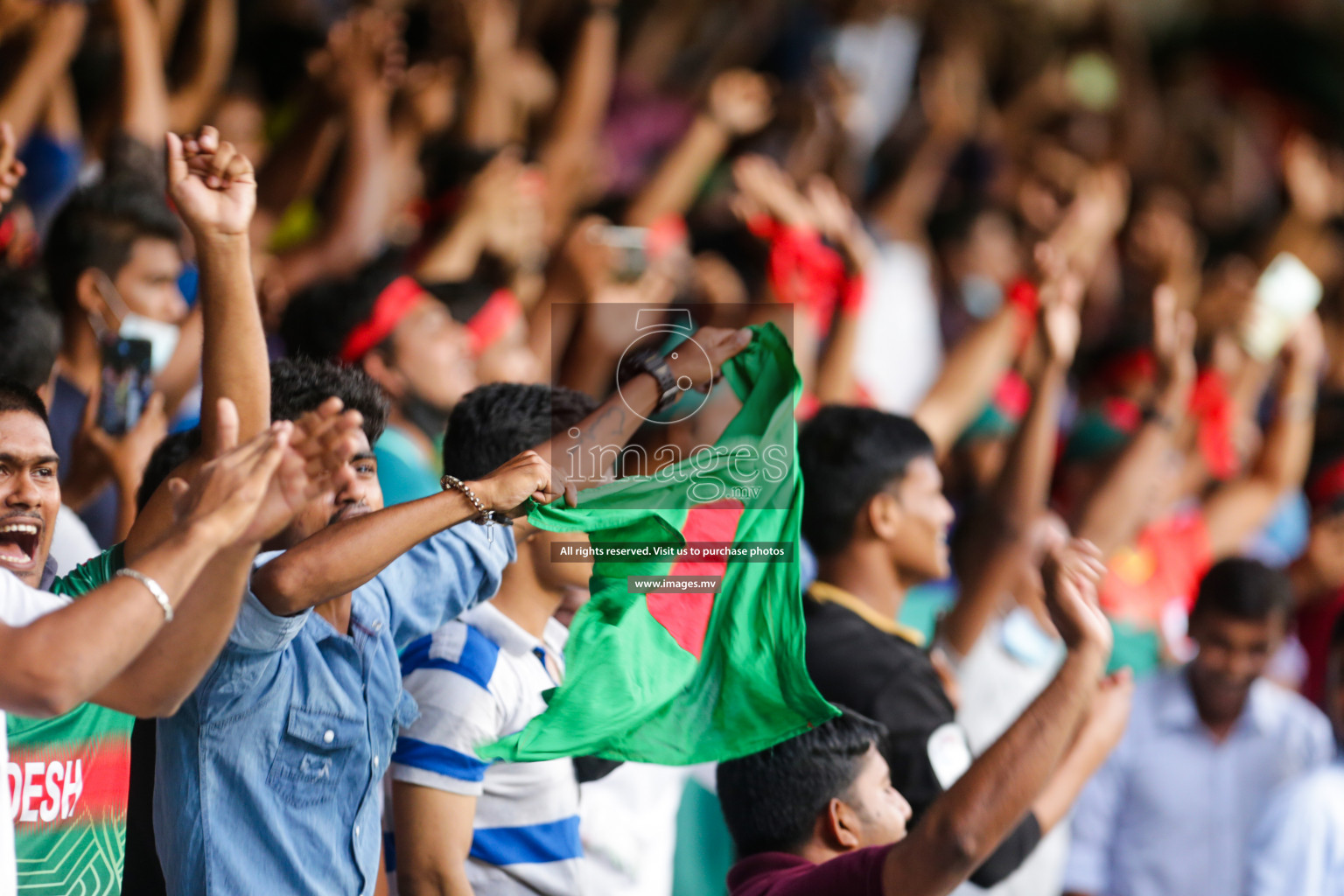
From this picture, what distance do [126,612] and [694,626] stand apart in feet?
3.46

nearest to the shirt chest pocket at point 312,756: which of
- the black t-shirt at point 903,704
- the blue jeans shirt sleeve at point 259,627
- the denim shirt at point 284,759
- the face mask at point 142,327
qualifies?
the denim shirt at point 284,759

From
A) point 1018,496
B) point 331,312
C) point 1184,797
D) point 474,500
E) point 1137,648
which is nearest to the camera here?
point 474,500

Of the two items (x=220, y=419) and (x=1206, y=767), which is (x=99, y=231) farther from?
(x=1206, y=767)

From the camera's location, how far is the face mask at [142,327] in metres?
3.26

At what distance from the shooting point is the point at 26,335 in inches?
108

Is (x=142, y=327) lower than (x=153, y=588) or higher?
lower

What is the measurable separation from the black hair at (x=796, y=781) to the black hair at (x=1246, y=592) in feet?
5.52

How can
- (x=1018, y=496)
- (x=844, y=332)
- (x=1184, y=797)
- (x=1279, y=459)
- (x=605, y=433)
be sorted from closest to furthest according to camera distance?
(x=605, y=433) < (x=1018, y=496) < (x=1184, y=797) < (x=844, y=332) < (x=1279, y=459)

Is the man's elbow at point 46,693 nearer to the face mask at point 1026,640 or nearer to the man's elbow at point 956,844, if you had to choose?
the man's elbow at point 956,844

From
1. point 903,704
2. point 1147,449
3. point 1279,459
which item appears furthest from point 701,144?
point 903,704

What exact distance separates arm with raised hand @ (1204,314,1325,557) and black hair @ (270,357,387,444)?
3.57 meters

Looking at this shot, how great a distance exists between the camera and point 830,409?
3.18 m

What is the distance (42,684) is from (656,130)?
5038 mm

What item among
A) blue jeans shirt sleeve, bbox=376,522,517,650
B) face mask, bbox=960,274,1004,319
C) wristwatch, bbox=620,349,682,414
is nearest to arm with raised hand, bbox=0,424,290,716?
blue jeans shirt sleeve, bbox=376,522,517,650
